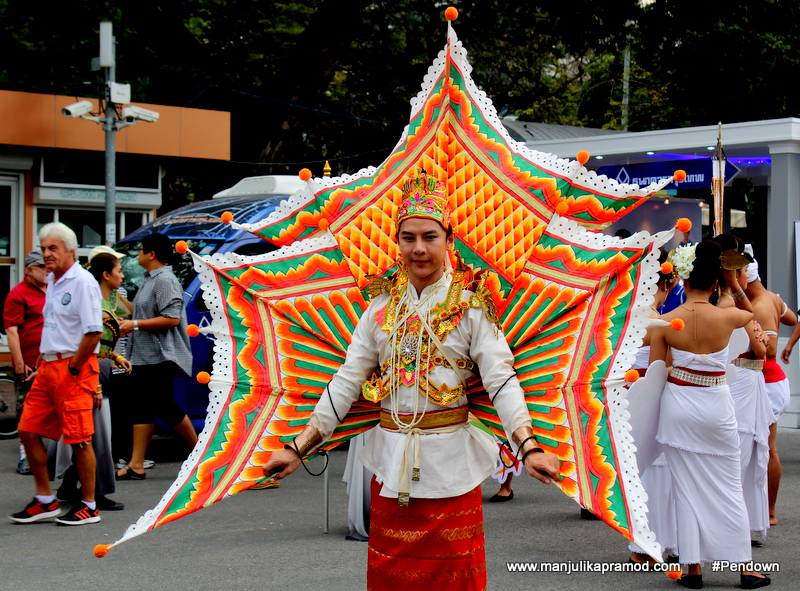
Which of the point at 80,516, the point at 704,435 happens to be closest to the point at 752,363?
the point at 704,435

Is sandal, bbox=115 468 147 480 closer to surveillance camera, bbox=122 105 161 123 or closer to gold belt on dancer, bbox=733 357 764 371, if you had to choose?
gold belt on dancer, bbox=733 357 764 371

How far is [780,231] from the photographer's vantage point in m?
12.5

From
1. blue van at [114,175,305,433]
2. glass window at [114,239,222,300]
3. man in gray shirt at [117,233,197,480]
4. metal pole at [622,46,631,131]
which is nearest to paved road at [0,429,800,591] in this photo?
man in gray shirt at [117,233,197,480]

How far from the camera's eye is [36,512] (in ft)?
23.1

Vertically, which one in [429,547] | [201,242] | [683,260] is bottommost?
[429,547]

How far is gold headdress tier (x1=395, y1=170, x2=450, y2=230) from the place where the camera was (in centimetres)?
370

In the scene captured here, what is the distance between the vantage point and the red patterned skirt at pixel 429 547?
376 cm

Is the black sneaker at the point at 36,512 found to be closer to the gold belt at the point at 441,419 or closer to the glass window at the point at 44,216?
the gold belt at the point at 441,419

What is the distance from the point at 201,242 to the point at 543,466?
278 inches

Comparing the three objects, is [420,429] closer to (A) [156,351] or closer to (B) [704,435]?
(B) [704,435]

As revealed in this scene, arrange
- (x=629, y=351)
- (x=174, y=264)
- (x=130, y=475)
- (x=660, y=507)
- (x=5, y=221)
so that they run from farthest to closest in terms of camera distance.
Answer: (x=5, y=221), (x=174, y=264), (x=130, y=475), (x=660, y=507), (x=629, y=351)

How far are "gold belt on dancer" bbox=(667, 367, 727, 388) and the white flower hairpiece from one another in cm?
56

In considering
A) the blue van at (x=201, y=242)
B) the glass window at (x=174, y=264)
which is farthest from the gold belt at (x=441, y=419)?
the glass window at (x=174, y=264)

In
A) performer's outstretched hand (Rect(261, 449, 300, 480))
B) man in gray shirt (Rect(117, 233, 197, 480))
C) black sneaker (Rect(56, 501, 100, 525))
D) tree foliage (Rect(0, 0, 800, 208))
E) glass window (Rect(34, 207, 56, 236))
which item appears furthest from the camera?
tree foliage (Rect(0, 0, 800, 208))
